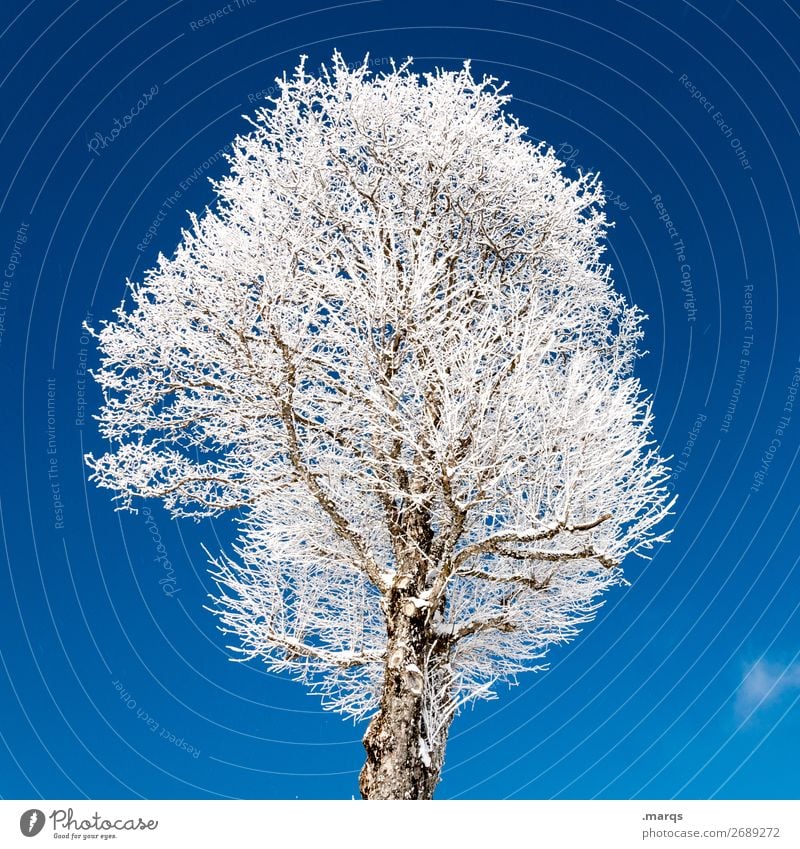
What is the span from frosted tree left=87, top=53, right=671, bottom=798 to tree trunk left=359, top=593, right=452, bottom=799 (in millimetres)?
29

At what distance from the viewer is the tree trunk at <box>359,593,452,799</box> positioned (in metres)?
9.59

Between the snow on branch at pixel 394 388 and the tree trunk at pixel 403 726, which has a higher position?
the snow on branch at pixel 394 388

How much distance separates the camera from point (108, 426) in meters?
12.0

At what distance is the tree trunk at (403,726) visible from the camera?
959cm

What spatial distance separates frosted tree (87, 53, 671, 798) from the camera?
989cm

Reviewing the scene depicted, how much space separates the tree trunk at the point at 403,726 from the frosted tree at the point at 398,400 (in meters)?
0.03

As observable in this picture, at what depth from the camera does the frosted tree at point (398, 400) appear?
389 inches

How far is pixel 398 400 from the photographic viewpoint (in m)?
10.0

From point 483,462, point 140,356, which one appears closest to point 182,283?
point 140,356

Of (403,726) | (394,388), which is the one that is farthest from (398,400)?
(403,726)

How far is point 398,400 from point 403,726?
3.92 meters

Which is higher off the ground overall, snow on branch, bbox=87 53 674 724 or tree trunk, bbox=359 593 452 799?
snow on branch, bbox=87 53 674 724

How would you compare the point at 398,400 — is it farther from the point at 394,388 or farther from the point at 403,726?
the point at 403,726
